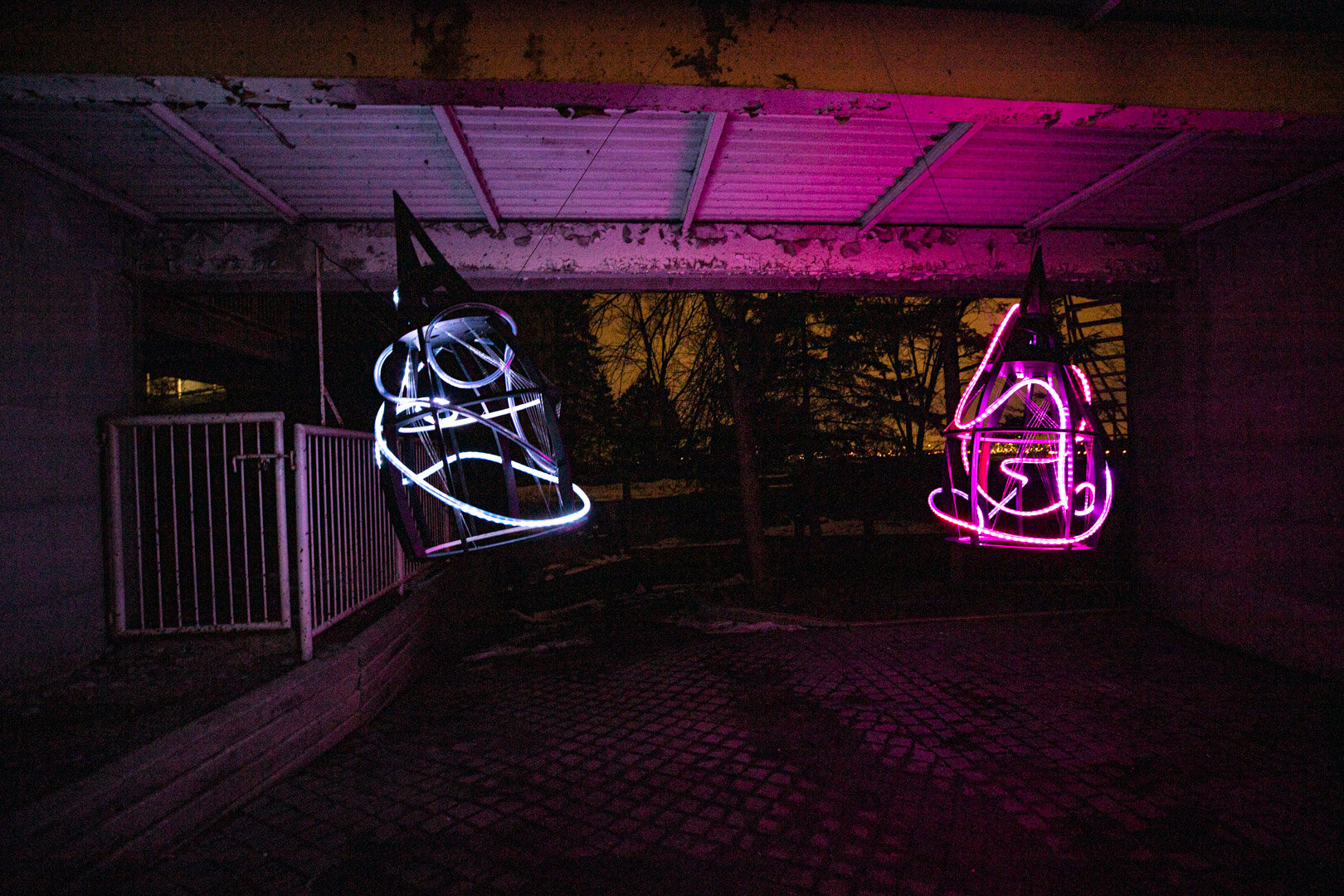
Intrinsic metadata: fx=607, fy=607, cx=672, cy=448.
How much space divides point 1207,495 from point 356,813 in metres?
8.89

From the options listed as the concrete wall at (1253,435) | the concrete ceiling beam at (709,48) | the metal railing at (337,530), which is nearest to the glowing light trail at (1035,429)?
the concrete ceiling beam at (709,48)

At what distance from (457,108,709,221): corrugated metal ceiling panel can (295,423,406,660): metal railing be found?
2790 mm

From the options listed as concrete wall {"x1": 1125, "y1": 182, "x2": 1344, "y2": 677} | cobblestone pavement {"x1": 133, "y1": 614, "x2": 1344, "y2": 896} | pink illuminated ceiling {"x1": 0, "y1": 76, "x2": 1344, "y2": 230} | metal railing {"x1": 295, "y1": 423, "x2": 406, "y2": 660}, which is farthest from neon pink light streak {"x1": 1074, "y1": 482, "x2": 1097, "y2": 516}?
metal railing {"x1": 295, "y1": 423, "x2": 406, "y2": 660}

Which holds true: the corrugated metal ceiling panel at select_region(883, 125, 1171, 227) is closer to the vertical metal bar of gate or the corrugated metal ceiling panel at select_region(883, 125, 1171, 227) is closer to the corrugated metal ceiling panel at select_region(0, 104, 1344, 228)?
the corrugated metal ceiling panel at select_region(0, 104, 1344, 228)

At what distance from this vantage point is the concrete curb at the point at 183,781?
2.80 metres

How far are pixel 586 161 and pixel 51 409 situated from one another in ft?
14.7

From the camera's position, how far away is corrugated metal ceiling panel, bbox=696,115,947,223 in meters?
4.46

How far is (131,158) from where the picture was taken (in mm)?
4691

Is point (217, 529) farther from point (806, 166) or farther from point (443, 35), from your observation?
point (806, 166)

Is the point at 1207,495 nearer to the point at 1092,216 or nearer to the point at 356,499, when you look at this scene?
the point at 1092,216

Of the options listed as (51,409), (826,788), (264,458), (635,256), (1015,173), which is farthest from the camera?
(635,256)

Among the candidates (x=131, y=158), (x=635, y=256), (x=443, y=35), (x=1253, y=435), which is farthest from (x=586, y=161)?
(x=1253, y=435)

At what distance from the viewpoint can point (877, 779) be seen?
4.17 meters

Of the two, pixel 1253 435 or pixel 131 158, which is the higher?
pixel 131 158
